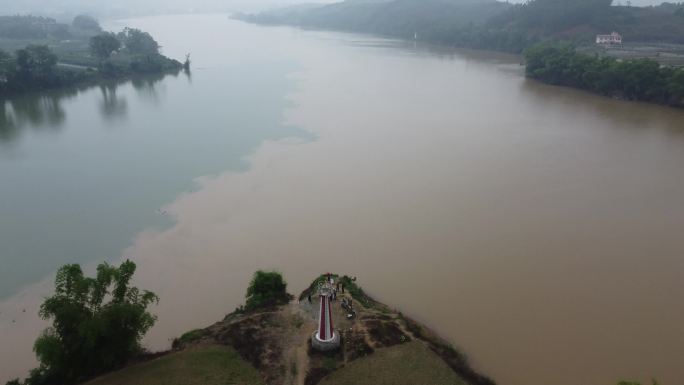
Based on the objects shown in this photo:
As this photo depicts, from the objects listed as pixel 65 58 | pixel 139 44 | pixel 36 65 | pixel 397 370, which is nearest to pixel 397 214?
pixel 397 370

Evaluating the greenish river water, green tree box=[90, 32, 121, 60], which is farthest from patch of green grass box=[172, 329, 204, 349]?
A: green tree box=[90, 32, 121, 60]

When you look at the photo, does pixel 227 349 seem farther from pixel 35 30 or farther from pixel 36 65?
pixel 35 30

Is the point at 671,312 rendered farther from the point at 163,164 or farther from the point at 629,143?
the point at 163,164

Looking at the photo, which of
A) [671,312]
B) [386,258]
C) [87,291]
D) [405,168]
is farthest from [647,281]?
[87,291]

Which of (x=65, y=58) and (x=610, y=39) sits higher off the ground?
(x=610, y=39)

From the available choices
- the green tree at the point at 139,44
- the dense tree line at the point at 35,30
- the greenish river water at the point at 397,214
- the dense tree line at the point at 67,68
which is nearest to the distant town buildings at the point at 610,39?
the greenish river water at the point at 397,214

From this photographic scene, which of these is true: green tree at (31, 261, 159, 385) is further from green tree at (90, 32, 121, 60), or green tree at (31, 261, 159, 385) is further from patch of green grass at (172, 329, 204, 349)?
green tree at (90, 32, 121, 60)

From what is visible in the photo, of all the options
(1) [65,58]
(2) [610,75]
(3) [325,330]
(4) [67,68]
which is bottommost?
(3) [325,330]
